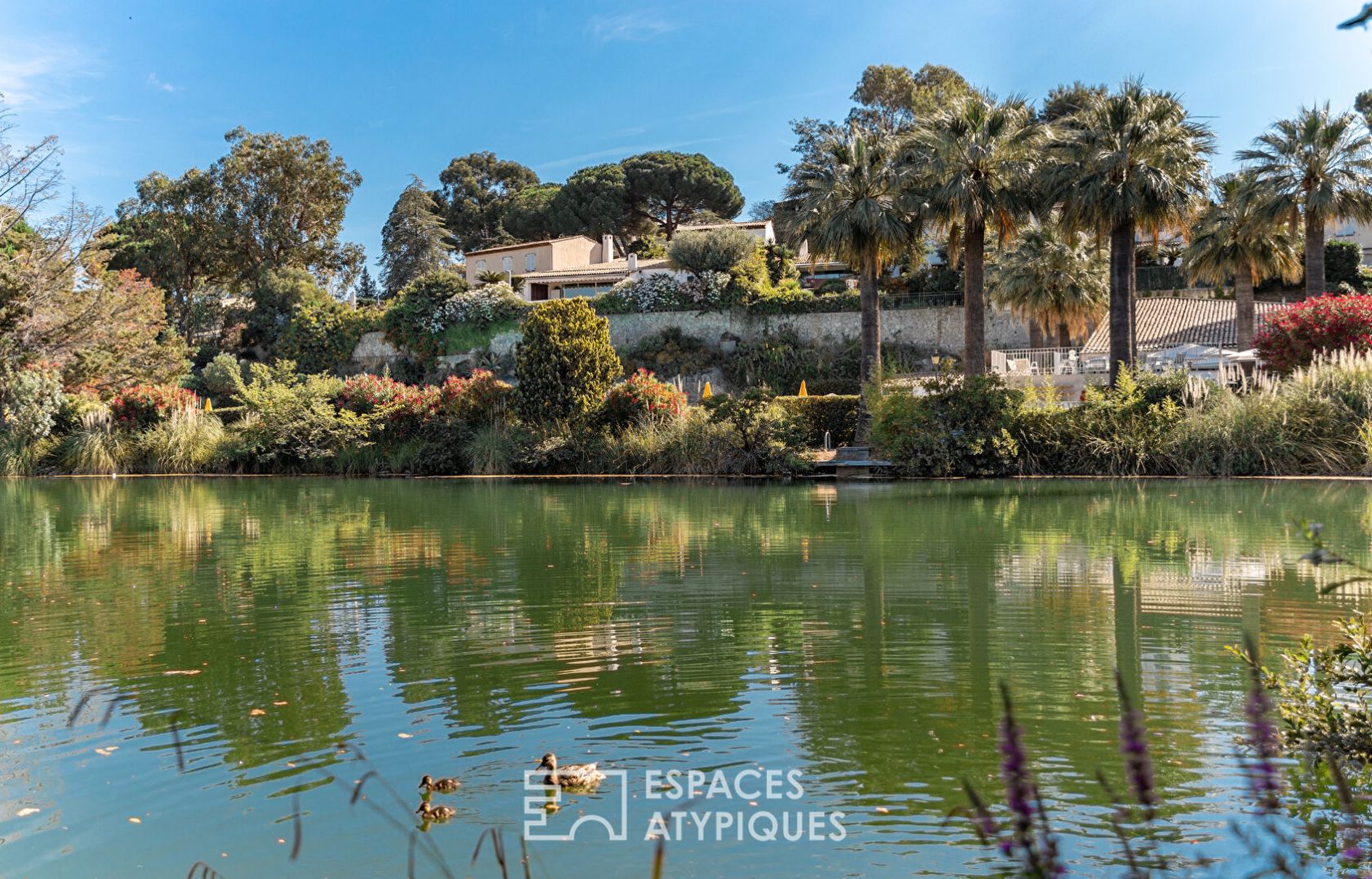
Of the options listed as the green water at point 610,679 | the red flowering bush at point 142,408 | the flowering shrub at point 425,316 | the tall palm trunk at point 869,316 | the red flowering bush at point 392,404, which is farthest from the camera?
the flowering shrub at point 425,316

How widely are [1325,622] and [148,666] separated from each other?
7.55m

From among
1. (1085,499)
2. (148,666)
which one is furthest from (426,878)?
(1085,499)

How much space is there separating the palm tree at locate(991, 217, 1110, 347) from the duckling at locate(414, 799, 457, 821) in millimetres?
35334

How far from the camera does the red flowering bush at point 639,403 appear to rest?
26203 mm

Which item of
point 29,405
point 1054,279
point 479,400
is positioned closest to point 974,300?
point 1054,279

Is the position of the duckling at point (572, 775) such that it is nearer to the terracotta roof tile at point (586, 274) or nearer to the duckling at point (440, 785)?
the duckling at point (440, 785)

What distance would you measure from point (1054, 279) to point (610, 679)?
34.2 metres

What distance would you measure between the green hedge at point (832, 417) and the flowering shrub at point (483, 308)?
20.6m

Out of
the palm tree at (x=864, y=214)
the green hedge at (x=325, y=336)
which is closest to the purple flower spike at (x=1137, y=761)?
the palm tree at (x=864, y=214)

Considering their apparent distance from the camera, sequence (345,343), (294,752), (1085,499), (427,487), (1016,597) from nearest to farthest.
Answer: (294,752)
(1016,597)
(1085,499)
(427,487)
(345,343)

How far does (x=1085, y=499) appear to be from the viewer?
17.4 metres

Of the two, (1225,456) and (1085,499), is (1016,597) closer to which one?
(1085,499)

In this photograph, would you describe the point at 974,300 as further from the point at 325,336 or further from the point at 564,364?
the point at 325,336

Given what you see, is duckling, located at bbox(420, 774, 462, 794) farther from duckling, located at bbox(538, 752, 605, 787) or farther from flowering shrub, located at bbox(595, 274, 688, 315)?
flowering shrub, located at bbox(595, 274, 688, 315)
